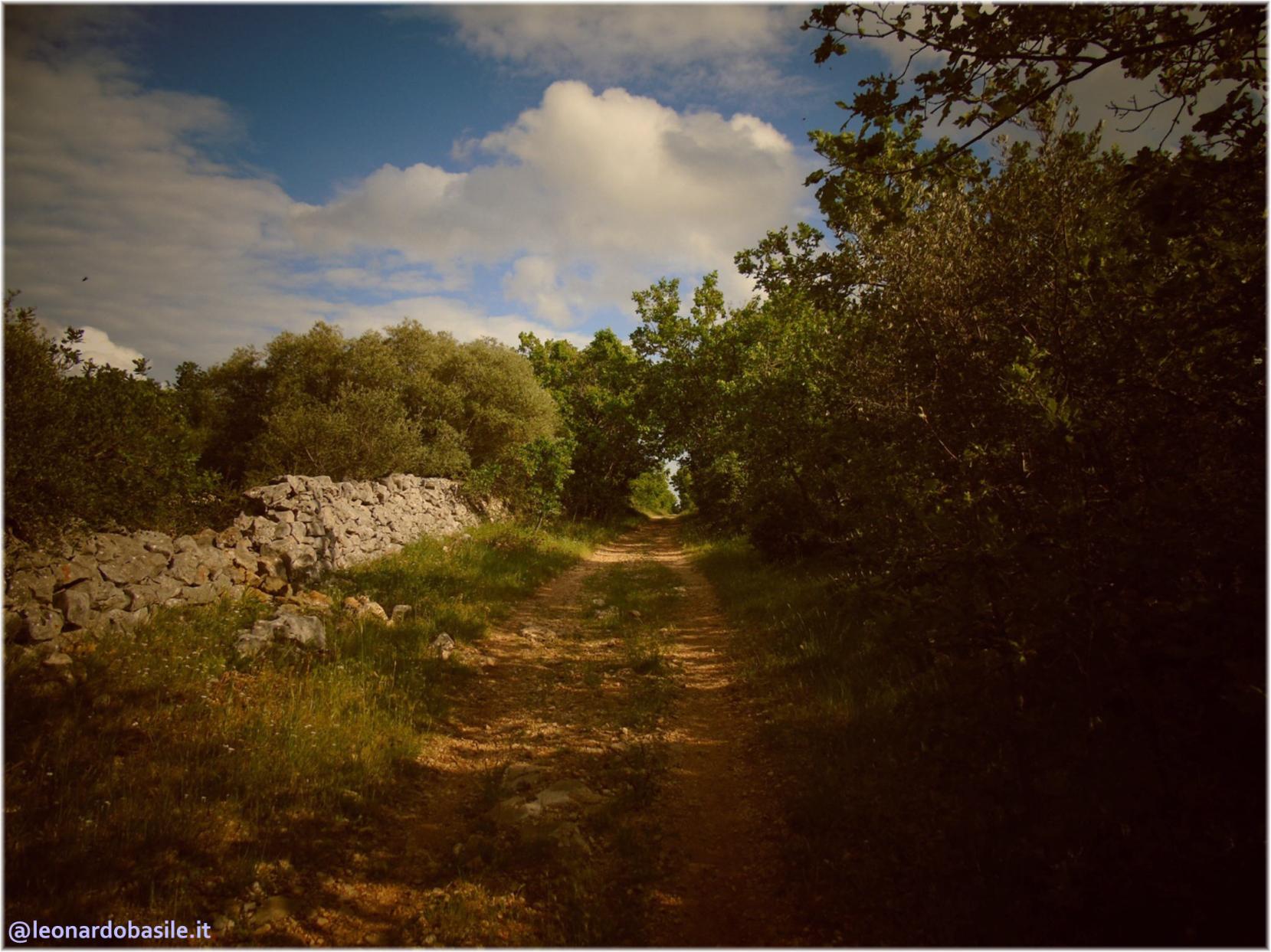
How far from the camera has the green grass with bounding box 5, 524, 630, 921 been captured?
368 cm

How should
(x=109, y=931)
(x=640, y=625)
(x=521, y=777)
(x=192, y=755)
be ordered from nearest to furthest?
(x=109, y=931), (x=192, y=755), (x=521, y=777), (x=640, y=625)

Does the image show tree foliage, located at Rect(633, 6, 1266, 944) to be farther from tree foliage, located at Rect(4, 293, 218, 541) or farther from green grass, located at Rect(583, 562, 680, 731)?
tree foliage, located at Rect(4, 293, 218, 541)

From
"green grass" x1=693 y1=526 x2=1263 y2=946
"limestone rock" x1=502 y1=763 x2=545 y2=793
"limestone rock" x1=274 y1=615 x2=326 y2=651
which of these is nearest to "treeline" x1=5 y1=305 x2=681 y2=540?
"limestone rock" x1=274 y1=615 x2=326 y2=651

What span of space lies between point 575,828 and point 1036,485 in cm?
508

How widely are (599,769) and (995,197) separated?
7.93 m

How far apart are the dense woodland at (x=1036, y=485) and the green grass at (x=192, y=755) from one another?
309 centimetres

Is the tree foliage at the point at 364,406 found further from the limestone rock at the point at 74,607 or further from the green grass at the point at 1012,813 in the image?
the green grass at the point at 1012,813

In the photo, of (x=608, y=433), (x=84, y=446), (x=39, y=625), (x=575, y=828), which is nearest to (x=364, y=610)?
(x=39, y=625)

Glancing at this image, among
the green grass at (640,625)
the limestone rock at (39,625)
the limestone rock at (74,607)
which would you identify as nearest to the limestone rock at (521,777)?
the green grass at (640,625)

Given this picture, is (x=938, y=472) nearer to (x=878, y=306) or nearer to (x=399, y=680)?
(x=878, y=306)

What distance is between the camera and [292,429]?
1466cm

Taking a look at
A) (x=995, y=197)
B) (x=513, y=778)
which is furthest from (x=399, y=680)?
(x=995, y=197)

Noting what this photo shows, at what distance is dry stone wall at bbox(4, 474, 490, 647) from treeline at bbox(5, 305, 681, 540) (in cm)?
61

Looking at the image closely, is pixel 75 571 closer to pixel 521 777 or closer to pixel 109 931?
pixel 109 931
